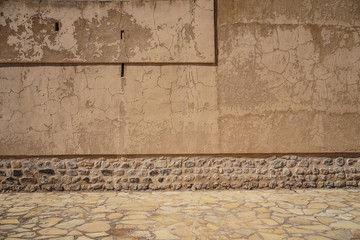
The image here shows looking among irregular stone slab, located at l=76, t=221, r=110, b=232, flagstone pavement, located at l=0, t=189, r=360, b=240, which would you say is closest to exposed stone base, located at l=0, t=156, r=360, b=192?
flagstone pavement, located at l=0, t=189, r=360, b=240

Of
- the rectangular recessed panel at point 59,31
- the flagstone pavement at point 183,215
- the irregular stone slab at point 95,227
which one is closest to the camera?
the flagstone pavement at point 183,215

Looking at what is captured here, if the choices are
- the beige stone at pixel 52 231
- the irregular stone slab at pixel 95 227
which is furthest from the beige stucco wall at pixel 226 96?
the beige stone at pixel 52 231

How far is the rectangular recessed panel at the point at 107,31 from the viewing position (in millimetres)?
4461

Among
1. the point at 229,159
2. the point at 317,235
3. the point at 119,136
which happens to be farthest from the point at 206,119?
the point at 317,235

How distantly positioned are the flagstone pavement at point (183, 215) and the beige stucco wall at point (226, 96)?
0.75 meters

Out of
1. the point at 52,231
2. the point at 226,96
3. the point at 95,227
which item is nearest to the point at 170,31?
the point at 226,96

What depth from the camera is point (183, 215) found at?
3307 millimetres

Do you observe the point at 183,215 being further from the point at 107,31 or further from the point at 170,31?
→ the point at 107,31

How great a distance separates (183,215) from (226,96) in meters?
2.08

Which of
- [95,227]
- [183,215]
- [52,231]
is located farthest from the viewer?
[183,215]

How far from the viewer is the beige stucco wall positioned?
4.50m

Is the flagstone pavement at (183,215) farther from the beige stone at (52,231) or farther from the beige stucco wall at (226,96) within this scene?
the beige stucco wall at (226,96)

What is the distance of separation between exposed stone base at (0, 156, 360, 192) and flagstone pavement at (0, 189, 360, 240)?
182mm

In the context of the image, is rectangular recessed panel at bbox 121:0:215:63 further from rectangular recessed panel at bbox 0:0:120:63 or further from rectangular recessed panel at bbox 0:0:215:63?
rectangular recessed panel at bbox 0:0:120:63
